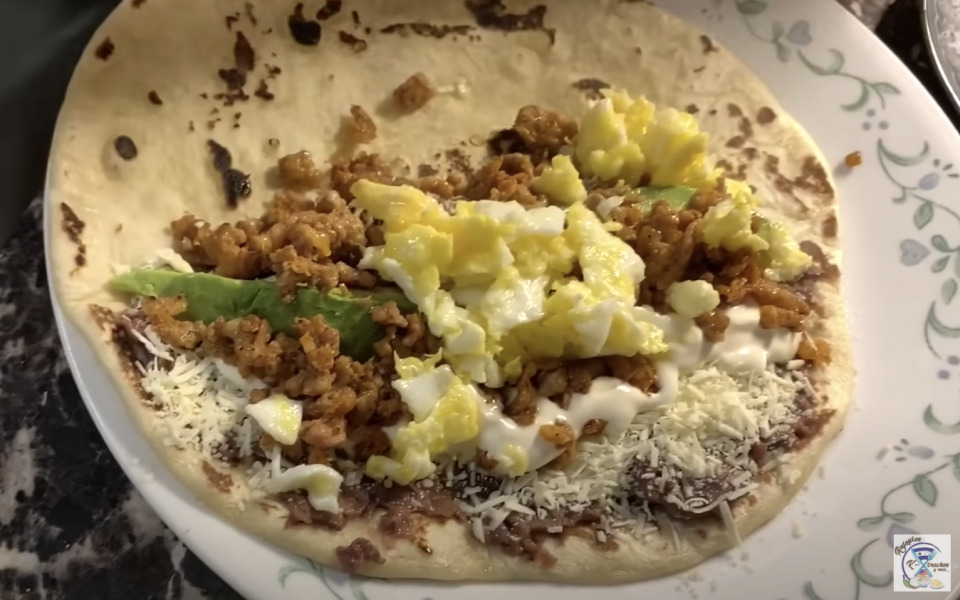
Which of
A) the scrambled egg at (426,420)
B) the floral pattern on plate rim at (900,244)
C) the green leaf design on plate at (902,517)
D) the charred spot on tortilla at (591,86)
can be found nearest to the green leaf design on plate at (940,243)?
the floral pattern on plate rim at (900,244)

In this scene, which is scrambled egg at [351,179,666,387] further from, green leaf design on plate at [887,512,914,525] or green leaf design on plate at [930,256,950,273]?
green leaf design on plate at [930,256,950,273]

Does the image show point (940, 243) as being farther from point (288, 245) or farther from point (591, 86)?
point (288, 245)

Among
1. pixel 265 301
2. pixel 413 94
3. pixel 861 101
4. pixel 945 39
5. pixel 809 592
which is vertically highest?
pixel 945 39

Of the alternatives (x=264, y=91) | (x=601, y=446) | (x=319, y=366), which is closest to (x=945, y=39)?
(x=601, y=446)

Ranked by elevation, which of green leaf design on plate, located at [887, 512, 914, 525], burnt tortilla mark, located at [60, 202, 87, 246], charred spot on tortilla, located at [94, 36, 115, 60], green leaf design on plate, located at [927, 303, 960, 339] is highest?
charred spot on tortilla, located at [94, 36, 115, 60]

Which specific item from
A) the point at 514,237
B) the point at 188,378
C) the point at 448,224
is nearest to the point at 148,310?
the point at 188,378

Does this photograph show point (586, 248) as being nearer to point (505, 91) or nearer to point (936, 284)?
point (505, 91)

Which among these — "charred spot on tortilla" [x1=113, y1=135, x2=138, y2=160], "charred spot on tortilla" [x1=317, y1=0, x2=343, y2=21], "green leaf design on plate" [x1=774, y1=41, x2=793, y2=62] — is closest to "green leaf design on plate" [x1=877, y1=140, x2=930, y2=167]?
"green leaf design on plate" [x1=774, y1=41, x2=793, y2=62]
